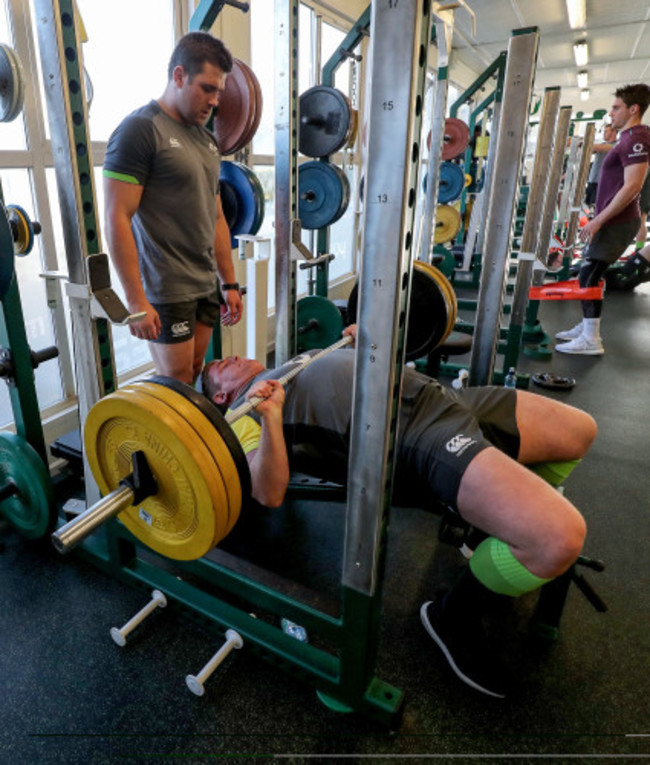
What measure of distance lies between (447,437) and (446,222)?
15.5 ft

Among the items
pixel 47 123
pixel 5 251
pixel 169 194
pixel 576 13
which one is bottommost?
pixel 5 251

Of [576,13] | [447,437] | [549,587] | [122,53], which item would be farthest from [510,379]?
[576,13]

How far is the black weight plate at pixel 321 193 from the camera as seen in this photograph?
2945 mm

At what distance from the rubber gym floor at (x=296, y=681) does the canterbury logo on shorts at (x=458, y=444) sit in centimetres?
59

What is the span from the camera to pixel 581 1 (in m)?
5.80

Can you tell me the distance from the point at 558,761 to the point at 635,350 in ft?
12.2

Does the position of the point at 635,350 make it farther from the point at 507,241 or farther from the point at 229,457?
the point at 229,457

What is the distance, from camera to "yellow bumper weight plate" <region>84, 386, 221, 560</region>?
0.99m

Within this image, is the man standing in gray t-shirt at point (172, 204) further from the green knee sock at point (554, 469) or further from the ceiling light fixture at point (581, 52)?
the ceiling light fixture at point (581, 52)

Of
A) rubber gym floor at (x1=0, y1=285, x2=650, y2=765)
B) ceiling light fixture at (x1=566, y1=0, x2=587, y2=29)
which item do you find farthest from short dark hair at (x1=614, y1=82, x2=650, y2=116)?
ceiling light fixture at (x1=566, y1=0, x2=587, y2=29)

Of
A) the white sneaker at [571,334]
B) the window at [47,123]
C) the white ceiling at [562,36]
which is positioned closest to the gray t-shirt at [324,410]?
the window at [47,123]

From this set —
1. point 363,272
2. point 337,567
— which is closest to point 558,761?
point 337,567

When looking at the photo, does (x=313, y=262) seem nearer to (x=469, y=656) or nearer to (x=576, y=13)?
(x=469, y=656)

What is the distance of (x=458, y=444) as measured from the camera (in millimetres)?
1277
